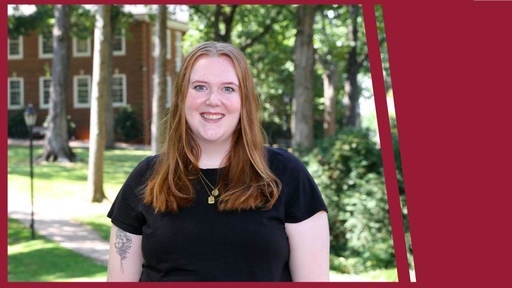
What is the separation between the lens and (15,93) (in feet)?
116

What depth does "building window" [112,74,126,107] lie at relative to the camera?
33906 mm

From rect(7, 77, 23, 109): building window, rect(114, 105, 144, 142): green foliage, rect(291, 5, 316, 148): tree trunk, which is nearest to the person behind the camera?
rect(291, 5, 316, 148): tree trunk

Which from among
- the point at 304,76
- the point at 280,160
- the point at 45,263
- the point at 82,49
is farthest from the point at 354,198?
the point at 82,49

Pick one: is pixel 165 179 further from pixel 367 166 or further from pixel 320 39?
pixel 320 39

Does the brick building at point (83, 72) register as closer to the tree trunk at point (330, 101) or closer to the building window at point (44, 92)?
the building window at point (44, 92)

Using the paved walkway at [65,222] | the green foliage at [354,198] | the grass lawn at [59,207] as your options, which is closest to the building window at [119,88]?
the grass lawn at [59,207]

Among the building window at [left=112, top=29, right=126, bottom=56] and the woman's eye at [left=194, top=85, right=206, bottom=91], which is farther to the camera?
the building window at [left=112, top=29, right=126, bottom=56]

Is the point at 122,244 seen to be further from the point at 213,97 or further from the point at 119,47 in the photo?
the point at 119,47

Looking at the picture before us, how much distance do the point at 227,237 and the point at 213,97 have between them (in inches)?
17.3

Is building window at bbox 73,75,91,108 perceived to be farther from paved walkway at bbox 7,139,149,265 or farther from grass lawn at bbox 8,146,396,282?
paved walkway at bbox 7,139,149,265

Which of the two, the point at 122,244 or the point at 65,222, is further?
the point at 65,222

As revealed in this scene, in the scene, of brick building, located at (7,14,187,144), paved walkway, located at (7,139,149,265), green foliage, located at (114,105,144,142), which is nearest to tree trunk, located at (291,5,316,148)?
paved walkway, located at (7,139,149,265)

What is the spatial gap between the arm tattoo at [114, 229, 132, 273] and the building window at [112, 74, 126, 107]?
105ft

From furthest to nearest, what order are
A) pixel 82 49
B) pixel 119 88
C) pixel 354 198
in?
pixel 82 49 → pixel 119 88 → pixel 354 198
